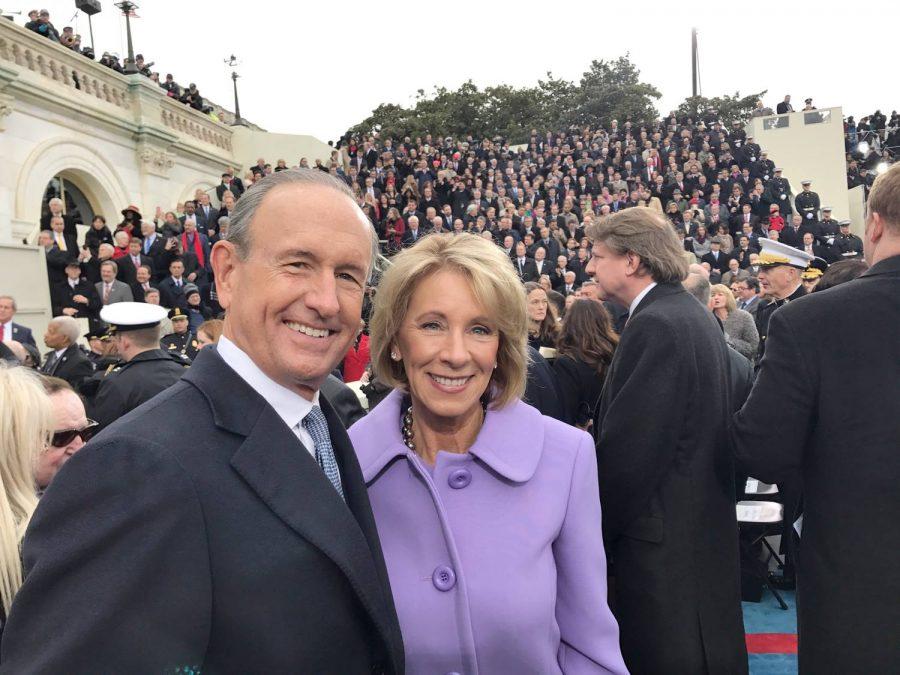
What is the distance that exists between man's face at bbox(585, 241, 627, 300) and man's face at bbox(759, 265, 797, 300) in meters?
3.30

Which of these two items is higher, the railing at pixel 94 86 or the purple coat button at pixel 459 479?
the railing at pixel 94 86

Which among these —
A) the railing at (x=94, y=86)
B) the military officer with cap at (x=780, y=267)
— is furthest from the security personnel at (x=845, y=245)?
the railing at (x=94, y=86)

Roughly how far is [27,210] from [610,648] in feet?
60.1

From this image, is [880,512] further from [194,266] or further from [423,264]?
[194,266]

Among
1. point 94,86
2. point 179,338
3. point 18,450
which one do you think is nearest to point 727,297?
point 18,450

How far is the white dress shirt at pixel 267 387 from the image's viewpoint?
1.33 meters

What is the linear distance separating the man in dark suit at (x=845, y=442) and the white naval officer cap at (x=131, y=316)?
12.7 feet

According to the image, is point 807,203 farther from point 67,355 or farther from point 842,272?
point 67,355

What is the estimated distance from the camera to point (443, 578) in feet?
5.60

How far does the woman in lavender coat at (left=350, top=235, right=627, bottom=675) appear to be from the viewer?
5.55 feet

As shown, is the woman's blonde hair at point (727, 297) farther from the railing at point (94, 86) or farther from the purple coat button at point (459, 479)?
the railing at point (94, 86)

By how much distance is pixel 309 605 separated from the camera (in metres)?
1.14

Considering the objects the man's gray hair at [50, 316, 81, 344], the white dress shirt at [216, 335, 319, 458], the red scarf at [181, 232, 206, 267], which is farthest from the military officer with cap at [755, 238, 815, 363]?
the red scarf at [181, 232, 206, 267]

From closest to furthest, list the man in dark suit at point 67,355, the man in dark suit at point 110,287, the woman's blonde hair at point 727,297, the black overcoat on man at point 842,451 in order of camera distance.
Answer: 1. the black overcoat on man at point 842,451
2. the man in dark suit at point 67,355
3. the woman's blonde hair at point 727,297
4. the man in dark suit at point 110,287
